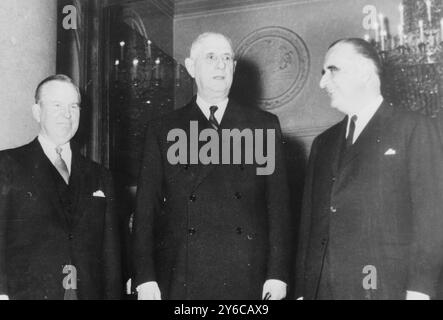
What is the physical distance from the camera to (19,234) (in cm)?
232

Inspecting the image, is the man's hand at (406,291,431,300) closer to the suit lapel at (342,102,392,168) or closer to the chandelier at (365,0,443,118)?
the suit lapel at (342,102,392,168)

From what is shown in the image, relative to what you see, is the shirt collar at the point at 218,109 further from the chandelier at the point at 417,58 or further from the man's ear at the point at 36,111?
the chandelier at the point at 417,58

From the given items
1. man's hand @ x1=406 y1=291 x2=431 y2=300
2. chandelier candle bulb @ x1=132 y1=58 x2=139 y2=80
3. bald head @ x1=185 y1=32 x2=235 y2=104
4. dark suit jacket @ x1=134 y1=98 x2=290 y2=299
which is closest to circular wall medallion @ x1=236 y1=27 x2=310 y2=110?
chandelier candle bulb @ x1=132 y1=58 x2=139 y2=80

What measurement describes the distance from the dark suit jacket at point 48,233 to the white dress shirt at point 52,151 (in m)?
0.02

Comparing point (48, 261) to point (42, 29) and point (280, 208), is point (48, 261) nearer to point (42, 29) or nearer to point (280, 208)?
point (280, 208)

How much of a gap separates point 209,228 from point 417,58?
3.05m

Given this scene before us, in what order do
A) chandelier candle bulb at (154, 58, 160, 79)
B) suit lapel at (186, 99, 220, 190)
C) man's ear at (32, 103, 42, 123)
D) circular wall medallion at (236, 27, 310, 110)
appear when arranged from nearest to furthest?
suit lapel at (186, 99, 220, 190) → man's ear at (32, 103, 42, 123) → chandelier candle bulb at (154, 58, 160, 79) → circular wall medallion at (236, 27, 310, 110)

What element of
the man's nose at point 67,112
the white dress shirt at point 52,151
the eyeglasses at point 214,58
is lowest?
the white dress shirt at point 52,151

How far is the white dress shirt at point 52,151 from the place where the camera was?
247cm

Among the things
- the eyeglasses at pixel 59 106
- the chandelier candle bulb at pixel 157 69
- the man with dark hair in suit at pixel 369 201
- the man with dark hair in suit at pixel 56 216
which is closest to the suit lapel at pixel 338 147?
the man with dark hair in suit at pixel 369 201

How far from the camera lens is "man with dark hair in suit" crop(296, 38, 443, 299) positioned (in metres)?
2.12

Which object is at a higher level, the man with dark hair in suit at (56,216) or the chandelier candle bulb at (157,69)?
the chandelier candle bulb at (157,69)

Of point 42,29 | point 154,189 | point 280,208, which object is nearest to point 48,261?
point 154,189
